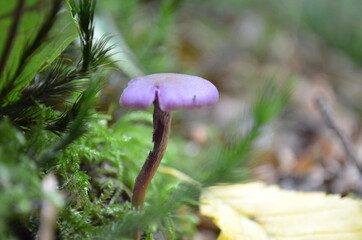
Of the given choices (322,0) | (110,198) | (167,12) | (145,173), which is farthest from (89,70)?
(322,0)

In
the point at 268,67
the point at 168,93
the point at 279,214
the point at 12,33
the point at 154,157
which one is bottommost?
the point at 268,67

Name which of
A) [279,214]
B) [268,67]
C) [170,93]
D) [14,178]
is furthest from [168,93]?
[268,67]

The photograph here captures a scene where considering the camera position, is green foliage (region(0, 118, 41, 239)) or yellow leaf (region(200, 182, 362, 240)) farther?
yellow leaf (region(200, 182, 362, 240))

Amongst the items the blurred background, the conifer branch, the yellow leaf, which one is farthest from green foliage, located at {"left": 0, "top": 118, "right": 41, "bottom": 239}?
the yellow leaf

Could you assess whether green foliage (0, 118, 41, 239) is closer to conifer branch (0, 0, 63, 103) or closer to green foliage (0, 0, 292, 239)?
green foliage (0, 0, 292, 239)

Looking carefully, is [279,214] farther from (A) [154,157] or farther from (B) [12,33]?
(B) [12,33]

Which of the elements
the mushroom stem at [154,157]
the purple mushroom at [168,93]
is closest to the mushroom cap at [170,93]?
the purple mushroom at [168,93]

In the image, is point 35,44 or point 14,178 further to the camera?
point 35,44
